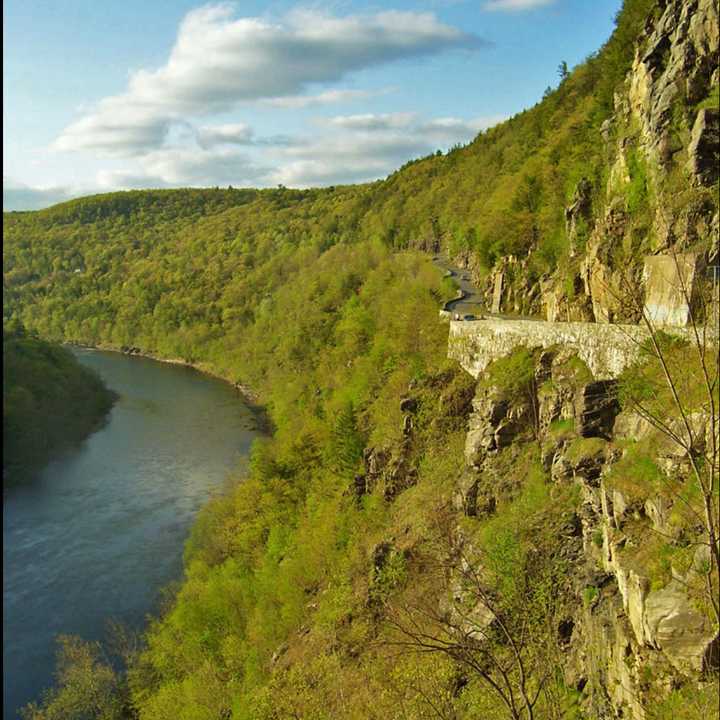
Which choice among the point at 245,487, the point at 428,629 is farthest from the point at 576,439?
the point at 245,487

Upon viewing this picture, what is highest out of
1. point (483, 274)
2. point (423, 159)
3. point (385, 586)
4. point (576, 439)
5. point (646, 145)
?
point (423, 159)

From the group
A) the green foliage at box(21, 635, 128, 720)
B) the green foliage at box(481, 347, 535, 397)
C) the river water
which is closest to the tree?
the green foliage at box(481, 347, 535, 397)

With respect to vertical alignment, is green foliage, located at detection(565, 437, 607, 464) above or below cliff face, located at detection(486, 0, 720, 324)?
below

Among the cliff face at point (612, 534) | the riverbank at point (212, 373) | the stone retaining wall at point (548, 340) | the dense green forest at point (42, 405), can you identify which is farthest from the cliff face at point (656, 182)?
the riverbank at point (212, 373)

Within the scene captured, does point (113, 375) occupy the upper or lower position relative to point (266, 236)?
lower

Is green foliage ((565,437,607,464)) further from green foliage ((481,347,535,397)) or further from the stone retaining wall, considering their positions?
green foliage ((481,347,535,397))

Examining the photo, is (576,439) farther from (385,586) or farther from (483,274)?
(483,274)
